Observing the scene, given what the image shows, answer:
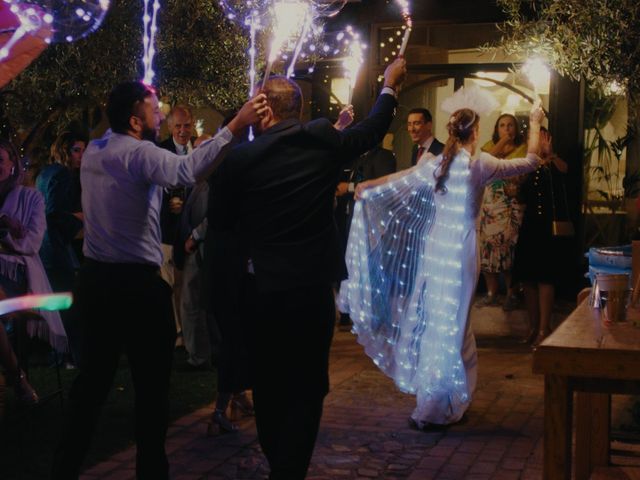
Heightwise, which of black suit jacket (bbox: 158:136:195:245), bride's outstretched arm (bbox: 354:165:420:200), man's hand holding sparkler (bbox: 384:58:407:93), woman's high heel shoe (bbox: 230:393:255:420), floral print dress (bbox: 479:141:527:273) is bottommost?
woman's high heel shoe (bbox: 230:393:255:420)

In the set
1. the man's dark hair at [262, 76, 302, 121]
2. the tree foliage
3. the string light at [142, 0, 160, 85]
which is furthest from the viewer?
the string light at [142, 0, 160, 85]

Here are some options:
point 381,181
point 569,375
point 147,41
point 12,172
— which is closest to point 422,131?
point 381,181

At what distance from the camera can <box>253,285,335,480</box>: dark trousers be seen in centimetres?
489

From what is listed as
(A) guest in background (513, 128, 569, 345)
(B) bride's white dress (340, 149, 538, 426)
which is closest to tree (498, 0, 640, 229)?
(B) bride's white dress (340, 149, 538, 426)

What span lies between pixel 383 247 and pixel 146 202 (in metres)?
3.15

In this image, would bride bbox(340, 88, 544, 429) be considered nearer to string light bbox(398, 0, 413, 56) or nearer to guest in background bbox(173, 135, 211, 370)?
guest in background bbox(173, 135, 211, 370)

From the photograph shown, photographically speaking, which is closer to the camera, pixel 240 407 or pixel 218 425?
pixel 218 425

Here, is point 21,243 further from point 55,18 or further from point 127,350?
point 127,350

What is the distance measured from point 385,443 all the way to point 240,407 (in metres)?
1.17

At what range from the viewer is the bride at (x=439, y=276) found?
7.33m

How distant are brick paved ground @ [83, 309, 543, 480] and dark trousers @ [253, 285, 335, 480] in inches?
50.3

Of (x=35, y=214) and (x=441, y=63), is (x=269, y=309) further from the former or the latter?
(x=441, y=63)

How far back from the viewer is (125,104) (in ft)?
17.7

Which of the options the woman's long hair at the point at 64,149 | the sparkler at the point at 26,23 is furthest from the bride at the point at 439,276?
A: the woman's long hair at the point at 64,149
